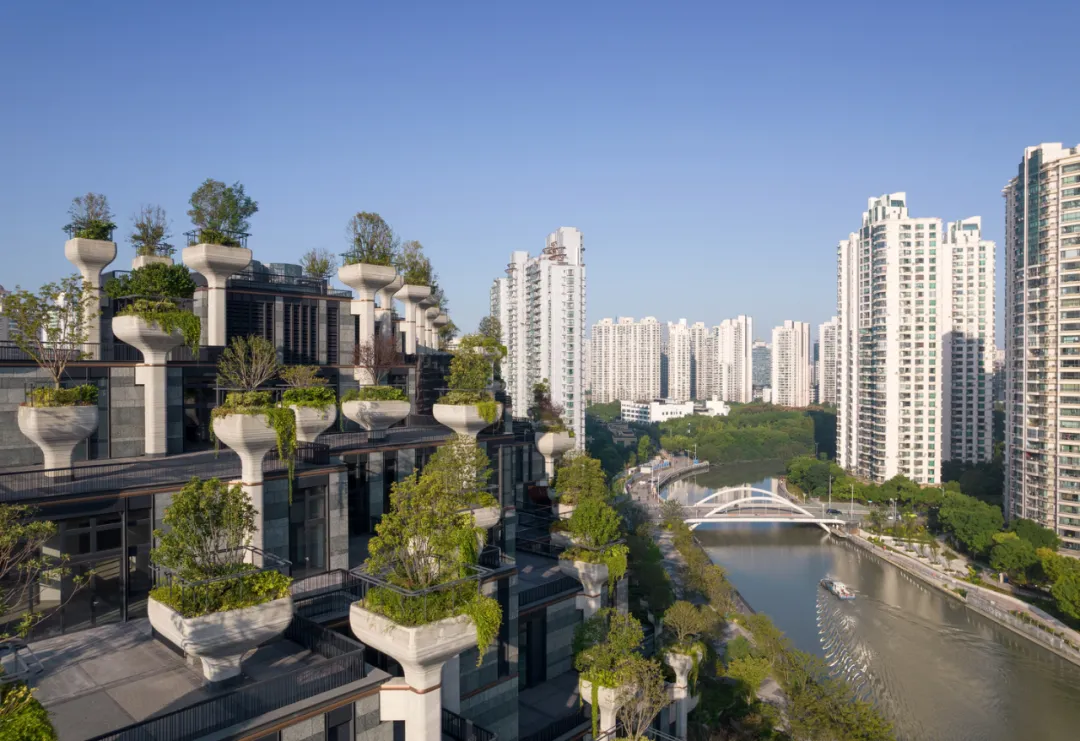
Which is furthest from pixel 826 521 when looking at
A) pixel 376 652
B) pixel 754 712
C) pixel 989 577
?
pixel 376 652

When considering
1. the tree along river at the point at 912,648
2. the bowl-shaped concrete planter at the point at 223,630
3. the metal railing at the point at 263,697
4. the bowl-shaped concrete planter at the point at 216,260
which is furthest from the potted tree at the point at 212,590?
the tree along river at the point at 912,648

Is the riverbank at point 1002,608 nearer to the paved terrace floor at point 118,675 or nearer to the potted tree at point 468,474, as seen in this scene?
the potted tree at point 468,474

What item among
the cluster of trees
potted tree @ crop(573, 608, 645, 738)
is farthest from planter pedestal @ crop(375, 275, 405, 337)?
the cluster of trees

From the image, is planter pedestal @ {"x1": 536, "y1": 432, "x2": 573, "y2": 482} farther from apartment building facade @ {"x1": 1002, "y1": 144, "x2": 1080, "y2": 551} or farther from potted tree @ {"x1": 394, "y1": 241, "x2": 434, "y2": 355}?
apartment building facade @ {"x1": 1002, "y1": 144, "x2": 1080, "y2": 551}

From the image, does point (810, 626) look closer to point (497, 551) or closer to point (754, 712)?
point (754, 712)

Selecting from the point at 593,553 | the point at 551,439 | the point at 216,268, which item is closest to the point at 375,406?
the point at 216,268
